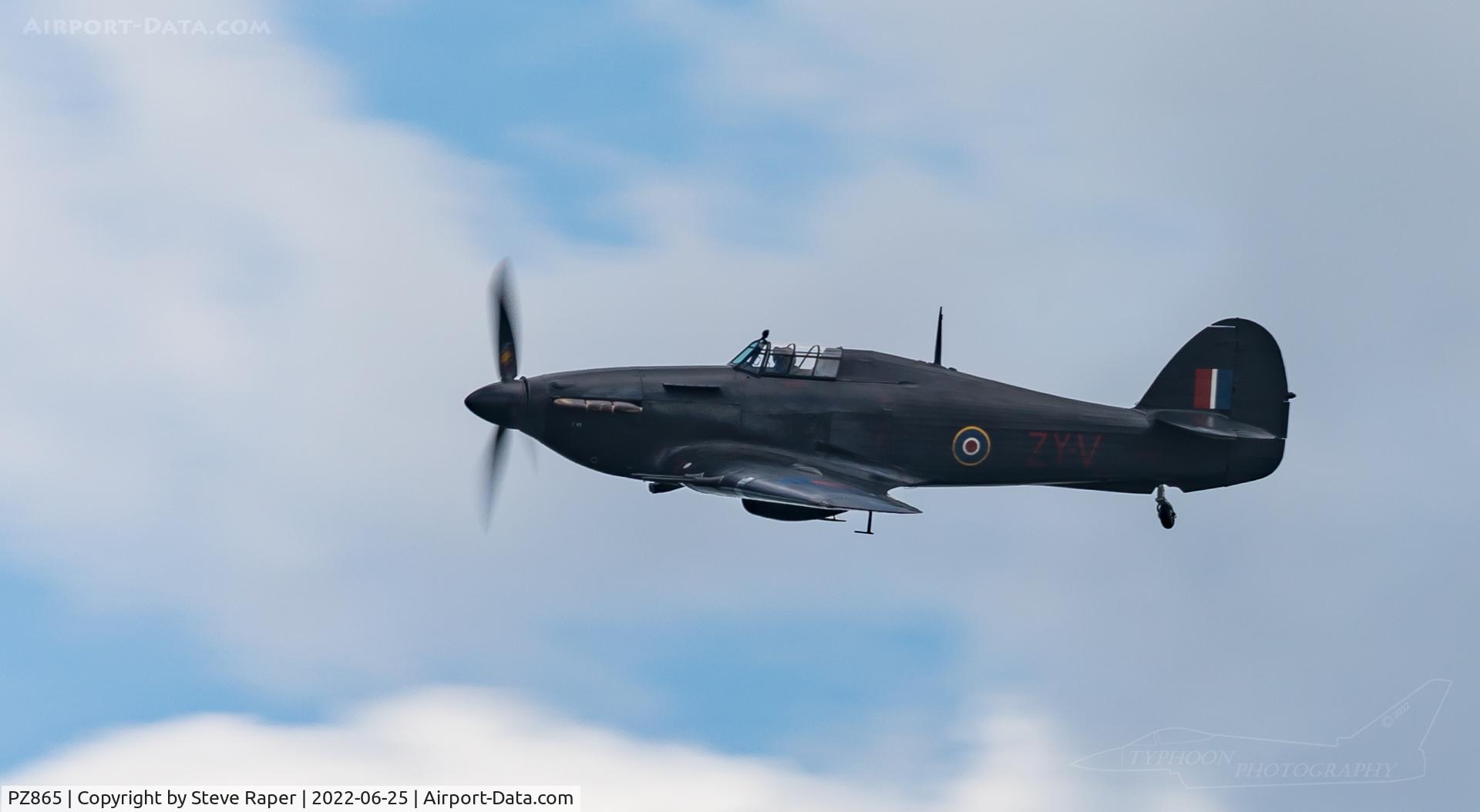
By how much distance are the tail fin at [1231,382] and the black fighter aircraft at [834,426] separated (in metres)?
0.57

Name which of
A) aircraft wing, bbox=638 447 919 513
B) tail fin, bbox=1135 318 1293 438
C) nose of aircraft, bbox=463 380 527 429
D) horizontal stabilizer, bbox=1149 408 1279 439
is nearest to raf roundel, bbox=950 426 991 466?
aircraft wing, bbox=638 447 919 513

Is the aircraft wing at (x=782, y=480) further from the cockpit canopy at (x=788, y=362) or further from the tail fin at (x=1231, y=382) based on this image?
the tail fin at (x=1231, y=382)

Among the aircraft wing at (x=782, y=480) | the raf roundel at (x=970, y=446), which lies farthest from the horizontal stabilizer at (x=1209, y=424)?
the aircraft wing at (x=782, y=480)

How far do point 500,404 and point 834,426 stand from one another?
5.24 meters

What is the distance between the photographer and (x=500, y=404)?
3572cm

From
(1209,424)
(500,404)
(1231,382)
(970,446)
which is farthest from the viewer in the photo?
(1231,382)

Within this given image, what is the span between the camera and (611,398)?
117 ft

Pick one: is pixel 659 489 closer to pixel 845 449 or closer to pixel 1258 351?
pixel 845 449

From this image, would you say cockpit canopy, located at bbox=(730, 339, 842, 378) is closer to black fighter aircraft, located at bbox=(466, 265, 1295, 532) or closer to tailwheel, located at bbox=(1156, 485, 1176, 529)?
black fighter aircraft, located at bbox=(466, 265, 1295, 532)

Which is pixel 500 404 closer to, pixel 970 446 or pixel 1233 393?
pixel 970 446

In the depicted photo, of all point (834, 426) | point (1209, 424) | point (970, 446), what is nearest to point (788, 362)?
point (834, 426)

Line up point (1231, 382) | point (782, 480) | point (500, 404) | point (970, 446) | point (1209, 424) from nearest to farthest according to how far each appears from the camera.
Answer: point (782, 480) < point (500, 404) < point (970, 446) < point (1209, 424) < point (1231, 382)

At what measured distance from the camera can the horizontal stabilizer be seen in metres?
37.2

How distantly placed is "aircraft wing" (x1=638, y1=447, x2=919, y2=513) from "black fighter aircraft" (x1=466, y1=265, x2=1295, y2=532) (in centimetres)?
4
